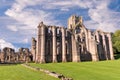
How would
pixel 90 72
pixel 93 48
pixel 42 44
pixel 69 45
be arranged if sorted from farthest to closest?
pixel 93 48 → pixel 69 45 → pixel 42 44 → pixel 90 72

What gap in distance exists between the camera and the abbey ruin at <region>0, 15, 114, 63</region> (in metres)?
92.4

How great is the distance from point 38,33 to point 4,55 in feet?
106

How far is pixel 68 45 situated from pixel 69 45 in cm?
49

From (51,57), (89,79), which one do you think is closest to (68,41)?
(51,57)

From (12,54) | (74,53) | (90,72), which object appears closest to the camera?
(90,72)

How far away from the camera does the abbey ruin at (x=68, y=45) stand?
92.4m

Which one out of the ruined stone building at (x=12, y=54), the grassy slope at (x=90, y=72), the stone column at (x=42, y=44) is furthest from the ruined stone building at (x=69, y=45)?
the grassy slope at (x=90, y=72)

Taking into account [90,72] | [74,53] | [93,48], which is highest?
[93,48]

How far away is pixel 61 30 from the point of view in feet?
320

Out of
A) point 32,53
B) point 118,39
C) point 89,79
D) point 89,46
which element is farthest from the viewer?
point 118,39

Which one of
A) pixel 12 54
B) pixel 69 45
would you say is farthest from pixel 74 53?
pixel 12 54

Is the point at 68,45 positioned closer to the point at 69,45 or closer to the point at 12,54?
the point at 69,45

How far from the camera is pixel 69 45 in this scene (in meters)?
96.9

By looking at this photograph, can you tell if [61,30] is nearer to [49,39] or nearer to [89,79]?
[49,39]
